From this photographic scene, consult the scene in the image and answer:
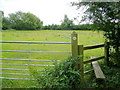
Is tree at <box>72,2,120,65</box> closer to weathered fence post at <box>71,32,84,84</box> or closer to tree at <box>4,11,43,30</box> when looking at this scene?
weathered fence post at <box>71,32,84,84</box>

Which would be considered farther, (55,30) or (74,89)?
(55,30)

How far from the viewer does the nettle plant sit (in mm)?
1692

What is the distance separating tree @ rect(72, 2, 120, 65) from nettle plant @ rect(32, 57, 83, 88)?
102 cm

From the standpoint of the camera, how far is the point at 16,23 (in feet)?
6.57

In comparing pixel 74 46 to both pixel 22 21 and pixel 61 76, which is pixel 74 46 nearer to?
pixel 61 76

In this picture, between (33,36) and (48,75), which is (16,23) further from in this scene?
(48,75)

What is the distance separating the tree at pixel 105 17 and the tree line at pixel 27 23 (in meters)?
0.46

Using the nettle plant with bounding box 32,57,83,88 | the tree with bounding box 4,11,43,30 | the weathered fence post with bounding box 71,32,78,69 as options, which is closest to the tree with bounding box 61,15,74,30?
the weathered fence post with bounding box 71,32,78,69

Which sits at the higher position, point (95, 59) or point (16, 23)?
point (16, 23)

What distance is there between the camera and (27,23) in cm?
204

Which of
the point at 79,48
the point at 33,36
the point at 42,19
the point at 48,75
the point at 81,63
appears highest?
the point at 42,19

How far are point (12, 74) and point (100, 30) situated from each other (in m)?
2.11

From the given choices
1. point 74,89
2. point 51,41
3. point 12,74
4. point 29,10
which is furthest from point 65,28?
point 12,74

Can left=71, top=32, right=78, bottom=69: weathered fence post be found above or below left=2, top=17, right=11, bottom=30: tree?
below
